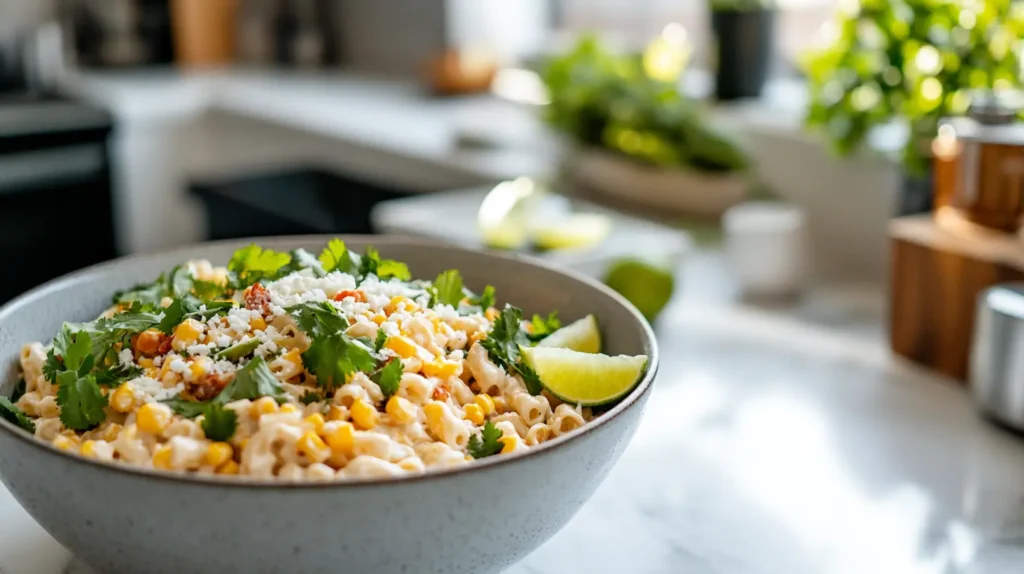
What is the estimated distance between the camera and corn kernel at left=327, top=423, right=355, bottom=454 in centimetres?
74

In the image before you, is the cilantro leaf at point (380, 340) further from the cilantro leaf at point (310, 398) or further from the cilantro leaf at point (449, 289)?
the cilantro leaf at point (449, 289)

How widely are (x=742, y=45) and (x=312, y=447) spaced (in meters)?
1.78

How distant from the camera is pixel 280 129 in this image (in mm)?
2980

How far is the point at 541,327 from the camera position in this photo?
1028 millimetres

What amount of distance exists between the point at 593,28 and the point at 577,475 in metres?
2.63

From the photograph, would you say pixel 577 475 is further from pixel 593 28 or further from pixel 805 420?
pixel 593 28

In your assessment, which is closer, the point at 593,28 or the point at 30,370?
the point at 30,370

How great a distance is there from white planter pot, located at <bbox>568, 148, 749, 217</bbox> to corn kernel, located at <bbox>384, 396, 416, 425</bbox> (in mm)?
1320

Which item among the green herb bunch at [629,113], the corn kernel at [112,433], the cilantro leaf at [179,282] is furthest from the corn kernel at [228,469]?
the green herb bunch at [629,113]

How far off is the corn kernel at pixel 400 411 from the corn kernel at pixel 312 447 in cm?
7

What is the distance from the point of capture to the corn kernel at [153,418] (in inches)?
29.5

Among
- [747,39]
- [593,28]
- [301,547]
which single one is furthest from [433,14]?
[301,547]

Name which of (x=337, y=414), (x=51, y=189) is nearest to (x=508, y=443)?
(x=337, y=414)

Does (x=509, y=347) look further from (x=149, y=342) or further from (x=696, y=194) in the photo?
(x=696, y=194)
